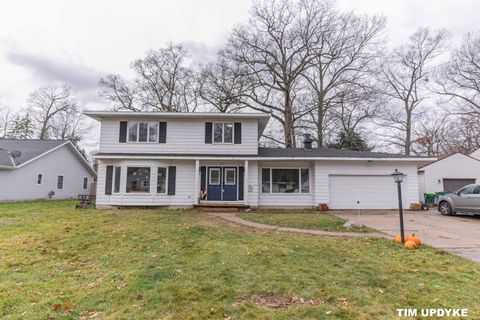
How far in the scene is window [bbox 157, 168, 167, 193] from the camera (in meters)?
13.6

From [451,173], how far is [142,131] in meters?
20.5

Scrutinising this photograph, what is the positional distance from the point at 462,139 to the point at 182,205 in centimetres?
2907

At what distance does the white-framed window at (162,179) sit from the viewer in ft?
44.6

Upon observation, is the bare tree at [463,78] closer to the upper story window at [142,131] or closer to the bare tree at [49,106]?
the upper story window at [142,131]

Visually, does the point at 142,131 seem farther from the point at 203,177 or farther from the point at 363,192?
the point at 363,192

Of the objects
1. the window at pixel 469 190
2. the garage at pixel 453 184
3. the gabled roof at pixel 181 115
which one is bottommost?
the window at pixel 469 190

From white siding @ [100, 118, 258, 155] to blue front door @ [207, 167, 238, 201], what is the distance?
1015 mm

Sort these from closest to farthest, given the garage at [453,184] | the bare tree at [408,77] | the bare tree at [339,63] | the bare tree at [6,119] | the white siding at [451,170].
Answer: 1. the white siding at [451,170]
2. the garage at [453,184]
3. the bare tree at [339,63]
4. the bare tree at [408,77]
5. the bare tree at [6,119]

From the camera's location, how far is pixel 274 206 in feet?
45.5

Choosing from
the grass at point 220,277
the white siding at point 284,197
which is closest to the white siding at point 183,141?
the white siding at point 284,197

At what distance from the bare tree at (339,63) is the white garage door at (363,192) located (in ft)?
32.6

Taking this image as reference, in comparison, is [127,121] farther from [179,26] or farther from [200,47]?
[200,47]

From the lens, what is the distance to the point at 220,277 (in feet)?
13.0

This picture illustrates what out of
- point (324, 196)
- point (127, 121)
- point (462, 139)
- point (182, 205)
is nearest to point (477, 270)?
point (324, 196)
